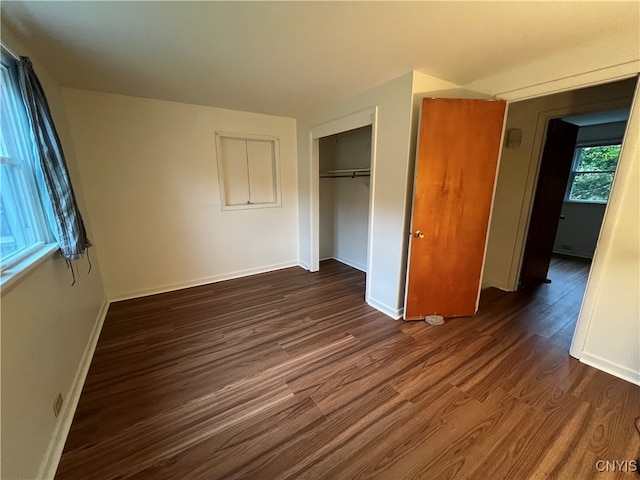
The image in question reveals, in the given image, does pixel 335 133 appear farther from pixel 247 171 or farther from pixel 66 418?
Result: pixel 66 418

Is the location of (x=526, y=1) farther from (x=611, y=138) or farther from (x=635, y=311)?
(x=611, y=138)

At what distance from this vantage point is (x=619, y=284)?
1.87m

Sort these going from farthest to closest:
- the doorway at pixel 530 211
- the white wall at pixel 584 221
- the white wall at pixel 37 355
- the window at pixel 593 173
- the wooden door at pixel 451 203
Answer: the window at pixel 593 173, the white wall at pixel 584 221, the wooden door at pixel 451 203, the doorway at pixel 530 211, the white wall at pixel 37 355

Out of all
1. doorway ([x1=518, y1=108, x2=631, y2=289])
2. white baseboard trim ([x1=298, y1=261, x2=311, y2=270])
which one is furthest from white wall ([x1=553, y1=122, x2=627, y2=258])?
white baseboard trim ([x1=298, y1=261, x2=311, y2=270])

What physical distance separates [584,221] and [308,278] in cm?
531

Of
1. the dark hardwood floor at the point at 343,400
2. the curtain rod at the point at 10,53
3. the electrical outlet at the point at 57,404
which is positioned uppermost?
the curtain rod at the point at 10,53

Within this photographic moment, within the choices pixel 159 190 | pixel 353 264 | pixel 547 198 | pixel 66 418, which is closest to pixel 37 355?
pixel 66 418

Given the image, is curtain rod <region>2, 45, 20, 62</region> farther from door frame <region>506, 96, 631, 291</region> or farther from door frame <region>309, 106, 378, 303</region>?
door frame <region>506, 96, 631, 291</region>

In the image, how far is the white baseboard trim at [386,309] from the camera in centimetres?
271

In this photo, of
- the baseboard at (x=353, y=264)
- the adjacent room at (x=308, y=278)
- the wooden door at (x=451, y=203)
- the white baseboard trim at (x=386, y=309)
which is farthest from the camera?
the baseboard at (x=353, y=264)

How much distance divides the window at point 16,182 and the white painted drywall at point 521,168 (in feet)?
14.5

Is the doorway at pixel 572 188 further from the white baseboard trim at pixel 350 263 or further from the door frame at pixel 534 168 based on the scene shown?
the white baseboard trim at pixel 350 263

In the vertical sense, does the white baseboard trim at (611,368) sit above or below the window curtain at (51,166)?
below

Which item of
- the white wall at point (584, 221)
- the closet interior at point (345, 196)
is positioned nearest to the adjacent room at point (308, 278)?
the closet interior at point (345, 196)
